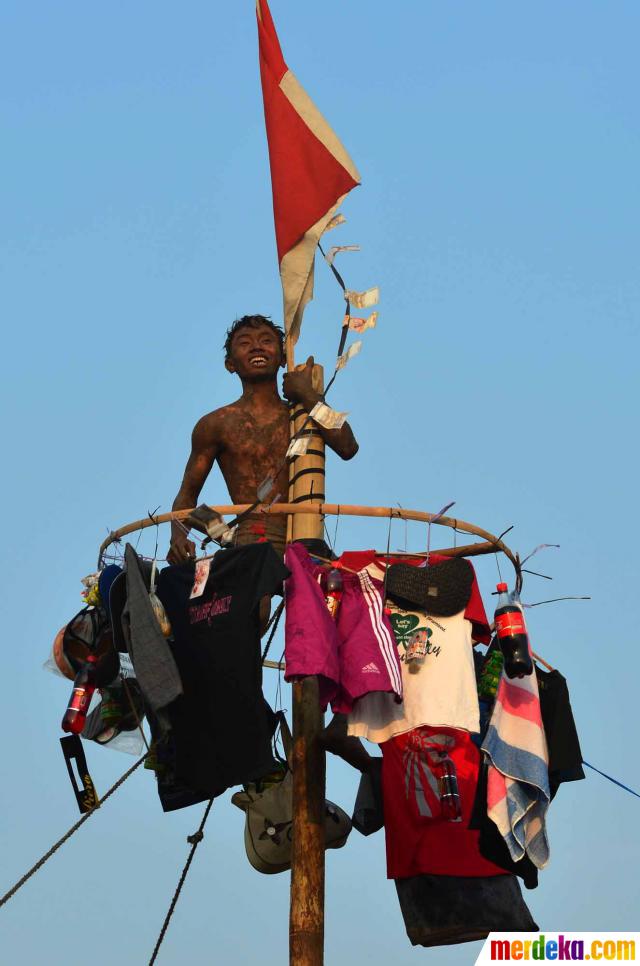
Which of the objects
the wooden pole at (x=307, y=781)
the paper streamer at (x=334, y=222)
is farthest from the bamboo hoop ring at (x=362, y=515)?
the paper streamer at (x=334, y=222)

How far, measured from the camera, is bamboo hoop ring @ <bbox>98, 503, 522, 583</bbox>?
9.97m

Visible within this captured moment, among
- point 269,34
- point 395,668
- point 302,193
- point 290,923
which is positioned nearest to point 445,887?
point 290,923

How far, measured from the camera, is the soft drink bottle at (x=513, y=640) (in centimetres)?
945

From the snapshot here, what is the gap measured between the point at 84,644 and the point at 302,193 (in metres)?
3.89

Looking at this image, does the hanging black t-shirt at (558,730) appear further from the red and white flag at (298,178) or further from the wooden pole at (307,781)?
the red and white flag at (298,178)

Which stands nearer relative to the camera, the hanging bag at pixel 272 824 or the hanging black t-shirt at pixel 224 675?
the hanging black t-shirt at pixel 224 675

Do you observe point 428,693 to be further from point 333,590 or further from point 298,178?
point 298,178

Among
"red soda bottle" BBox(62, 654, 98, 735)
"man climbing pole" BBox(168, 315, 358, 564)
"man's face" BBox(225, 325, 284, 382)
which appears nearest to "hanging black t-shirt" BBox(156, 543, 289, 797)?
"red soda bottle" BBox(62, 654, 98, 735)

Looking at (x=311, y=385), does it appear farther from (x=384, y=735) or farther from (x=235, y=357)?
(x=384, y=735)

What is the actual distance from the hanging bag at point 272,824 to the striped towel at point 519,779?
1807 millimetres

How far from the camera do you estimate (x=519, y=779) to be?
30.8 feet

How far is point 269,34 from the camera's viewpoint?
12172mm

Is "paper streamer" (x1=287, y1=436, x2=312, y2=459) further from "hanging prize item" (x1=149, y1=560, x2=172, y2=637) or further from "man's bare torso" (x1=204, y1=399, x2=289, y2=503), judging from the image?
"hanging prize item" (x1=149, y1=560, x2=172, y2=637)

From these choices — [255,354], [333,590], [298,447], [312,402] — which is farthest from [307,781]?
[255,354]
